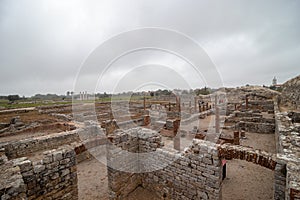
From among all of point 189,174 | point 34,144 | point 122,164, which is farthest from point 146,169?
point 34,144

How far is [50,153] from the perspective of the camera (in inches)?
172

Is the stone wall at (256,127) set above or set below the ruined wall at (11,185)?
below

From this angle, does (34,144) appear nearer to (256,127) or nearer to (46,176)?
(46,176)

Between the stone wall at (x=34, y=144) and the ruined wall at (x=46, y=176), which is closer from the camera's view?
the ruined wall at (x=46, y=176)

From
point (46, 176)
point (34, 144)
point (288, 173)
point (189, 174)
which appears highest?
point (288, 173)

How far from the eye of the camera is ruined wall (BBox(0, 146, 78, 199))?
3.41 meters

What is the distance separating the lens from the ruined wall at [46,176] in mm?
3408

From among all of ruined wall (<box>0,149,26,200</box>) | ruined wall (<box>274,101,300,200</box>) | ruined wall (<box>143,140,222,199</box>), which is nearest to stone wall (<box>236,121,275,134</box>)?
ruined wall (<box>274,101,300,200</box>)

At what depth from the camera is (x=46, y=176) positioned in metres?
4.26

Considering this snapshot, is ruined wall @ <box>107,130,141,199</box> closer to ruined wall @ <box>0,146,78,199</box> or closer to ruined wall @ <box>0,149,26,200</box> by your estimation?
ruined wall @ <box>0,146,78,199</box>

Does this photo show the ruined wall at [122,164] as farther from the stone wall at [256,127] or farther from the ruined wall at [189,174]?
the stone wall at [256,127]

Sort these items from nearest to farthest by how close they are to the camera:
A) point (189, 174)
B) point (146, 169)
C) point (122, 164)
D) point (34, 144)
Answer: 1. point (189, 174)
2. point (122, 164)
3. point (146, 169)
4. point (34, 144)

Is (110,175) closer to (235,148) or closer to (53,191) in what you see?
(53,191)

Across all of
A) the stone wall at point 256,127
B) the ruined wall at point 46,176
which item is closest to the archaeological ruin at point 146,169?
the ruined wall at point 46,176
